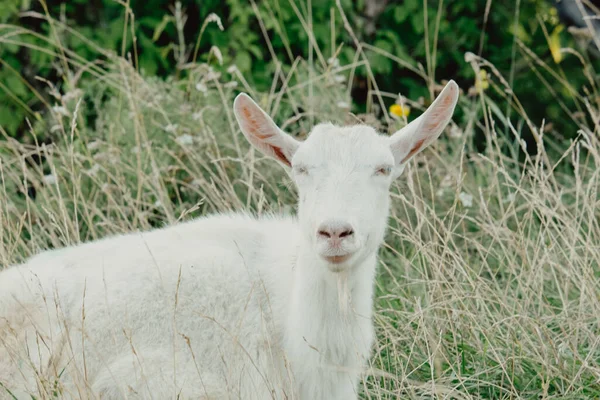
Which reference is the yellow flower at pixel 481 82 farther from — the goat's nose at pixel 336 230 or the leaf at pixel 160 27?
the goat's nose at pixel 336 230

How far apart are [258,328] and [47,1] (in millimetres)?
4493

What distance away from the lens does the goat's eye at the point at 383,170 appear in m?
3.77

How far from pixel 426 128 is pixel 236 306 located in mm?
1174

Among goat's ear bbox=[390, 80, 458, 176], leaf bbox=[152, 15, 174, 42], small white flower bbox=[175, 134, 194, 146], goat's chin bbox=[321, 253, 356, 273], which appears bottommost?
small white flower bbox=[175, 134, 194, 146]

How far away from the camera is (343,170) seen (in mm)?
3707

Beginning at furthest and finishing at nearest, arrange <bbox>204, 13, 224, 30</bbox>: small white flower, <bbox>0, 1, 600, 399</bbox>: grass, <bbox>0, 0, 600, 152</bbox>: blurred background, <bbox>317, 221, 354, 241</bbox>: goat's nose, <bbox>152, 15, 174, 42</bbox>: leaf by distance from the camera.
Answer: <bbox>0, 0, 600, 152</bbox>: blurred background, <bbox>152, 15, 174, 42</bbox>: leaf, <bbox>204, 13, 224, 30</bbox>: small white flower, <bbox>0, 1, 600, 399</bbox>: grass, <bbox>317, 221, 354, 241</bbox>: goat's nose

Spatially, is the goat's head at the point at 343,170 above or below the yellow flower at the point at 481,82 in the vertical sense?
above

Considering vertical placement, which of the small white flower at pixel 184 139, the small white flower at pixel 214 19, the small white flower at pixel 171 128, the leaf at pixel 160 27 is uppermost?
the small white flower at pixel 214 19

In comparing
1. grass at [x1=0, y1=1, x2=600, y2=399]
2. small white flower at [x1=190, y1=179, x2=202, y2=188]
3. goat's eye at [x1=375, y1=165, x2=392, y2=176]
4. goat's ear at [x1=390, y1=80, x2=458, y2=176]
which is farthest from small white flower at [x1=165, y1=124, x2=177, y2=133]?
goat's eye at [x1=375, y1=165, x2=392, y2=176]

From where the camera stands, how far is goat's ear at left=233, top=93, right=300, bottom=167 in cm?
396

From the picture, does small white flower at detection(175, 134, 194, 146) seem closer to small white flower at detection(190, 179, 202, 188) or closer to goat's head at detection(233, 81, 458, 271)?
small white flower at detection(190, 179, 202, 188)

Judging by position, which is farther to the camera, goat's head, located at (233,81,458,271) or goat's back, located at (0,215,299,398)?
goat's back, located at (0,215,299,398)

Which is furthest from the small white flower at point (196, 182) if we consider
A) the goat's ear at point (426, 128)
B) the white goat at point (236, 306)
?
the goat's ear at point (426, 128)

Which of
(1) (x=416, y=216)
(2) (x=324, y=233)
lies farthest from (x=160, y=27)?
(2) (x=324, y=233)
